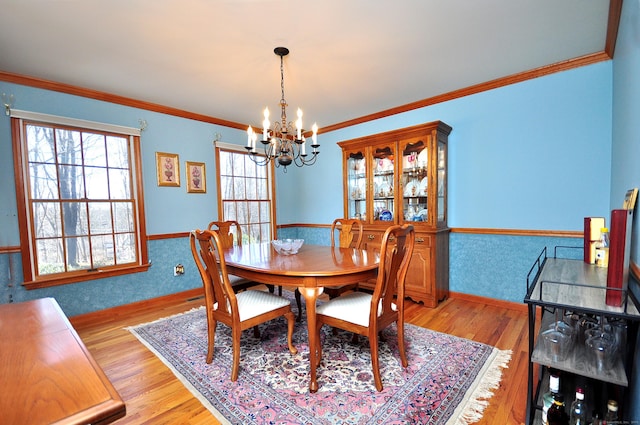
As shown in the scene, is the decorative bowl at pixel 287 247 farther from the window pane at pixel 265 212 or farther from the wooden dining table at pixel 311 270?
the window pane at pixel 265 212

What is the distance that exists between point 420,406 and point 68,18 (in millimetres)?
3208

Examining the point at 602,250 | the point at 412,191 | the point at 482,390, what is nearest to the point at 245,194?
the point at 412,191

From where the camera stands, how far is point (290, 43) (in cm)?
213

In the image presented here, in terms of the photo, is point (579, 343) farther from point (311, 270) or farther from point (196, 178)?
point (196, 178)

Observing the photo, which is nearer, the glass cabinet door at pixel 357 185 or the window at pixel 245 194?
the glass cabinet door at pixel 357 185

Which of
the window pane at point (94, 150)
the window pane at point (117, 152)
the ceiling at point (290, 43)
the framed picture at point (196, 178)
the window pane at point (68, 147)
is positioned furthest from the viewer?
the framed picture at point (196, 178)

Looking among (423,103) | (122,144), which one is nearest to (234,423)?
(122,144)

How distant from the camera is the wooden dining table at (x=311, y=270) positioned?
1.73 metres

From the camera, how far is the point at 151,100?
10.5ft

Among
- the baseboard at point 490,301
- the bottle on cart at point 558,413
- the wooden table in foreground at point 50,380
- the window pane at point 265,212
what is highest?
the window pane at point 265,212

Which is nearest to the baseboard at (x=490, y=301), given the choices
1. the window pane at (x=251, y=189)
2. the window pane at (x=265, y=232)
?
the window pane at (x=265, y=232)

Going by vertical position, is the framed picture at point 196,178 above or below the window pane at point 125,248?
above

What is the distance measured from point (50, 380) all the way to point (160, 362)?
1652 mm

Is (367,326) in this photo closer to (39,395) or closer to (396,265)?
(396,265)
